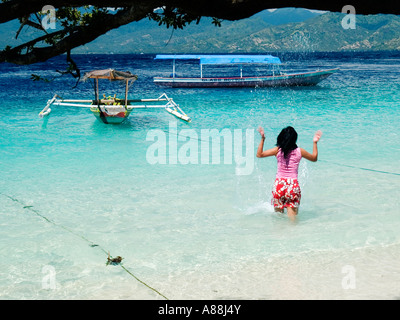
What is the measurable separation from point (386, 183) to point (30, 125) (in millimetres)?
18172

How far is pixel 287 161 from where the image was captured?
702cm

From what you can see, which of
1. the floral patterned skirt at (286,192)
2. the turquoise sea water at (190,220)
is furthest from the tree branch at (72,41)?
the floral patterned skirt at (286,192)

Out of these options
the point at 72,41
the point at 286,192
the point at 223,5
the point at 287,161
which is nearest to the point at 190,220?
the point at 286,192

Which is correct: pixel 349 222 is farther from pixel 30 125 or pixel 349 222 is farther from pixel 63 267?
pixel 30 125

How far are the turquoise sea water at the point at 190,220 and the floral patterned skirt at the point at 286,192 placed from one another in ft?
2.72

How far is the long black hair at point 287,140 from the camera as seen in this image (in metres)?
6.86

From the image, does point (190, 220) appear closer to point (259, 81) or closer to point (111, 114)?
point (111, 114)

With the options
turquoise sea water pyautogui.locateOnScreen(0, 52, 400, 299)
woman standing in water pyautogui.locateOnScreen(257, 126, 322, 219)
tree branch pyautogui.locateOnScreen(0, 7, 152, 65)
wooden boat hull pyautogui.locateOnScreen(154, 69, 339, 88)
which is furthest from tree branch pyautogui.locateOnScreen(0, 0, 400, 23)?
wooden boat hull pyautogui.locateOnScreen(154, 69, 339, 88)

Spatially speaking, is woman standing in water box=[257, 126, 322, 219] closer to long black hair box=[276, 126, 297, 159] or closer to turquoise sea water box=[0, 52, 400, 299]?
long black hair box=[276, 126, 297, 159]

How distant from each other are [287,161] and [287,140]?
1.10 feet

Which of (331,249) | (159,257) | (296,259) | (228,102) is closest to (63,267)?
(159,257)

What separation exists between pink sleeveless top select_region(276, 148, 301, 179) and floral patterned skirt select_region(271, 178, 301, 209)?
3.9 inches

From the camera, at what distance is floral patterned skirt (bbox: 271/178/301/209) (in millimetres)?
7254

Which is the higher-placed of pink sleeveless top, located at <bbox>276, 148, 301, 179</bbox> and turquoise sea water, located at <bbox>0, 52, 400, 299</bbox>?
pink sleeveless top, located at <bbox>276, 148, 301, 179</bbox>
